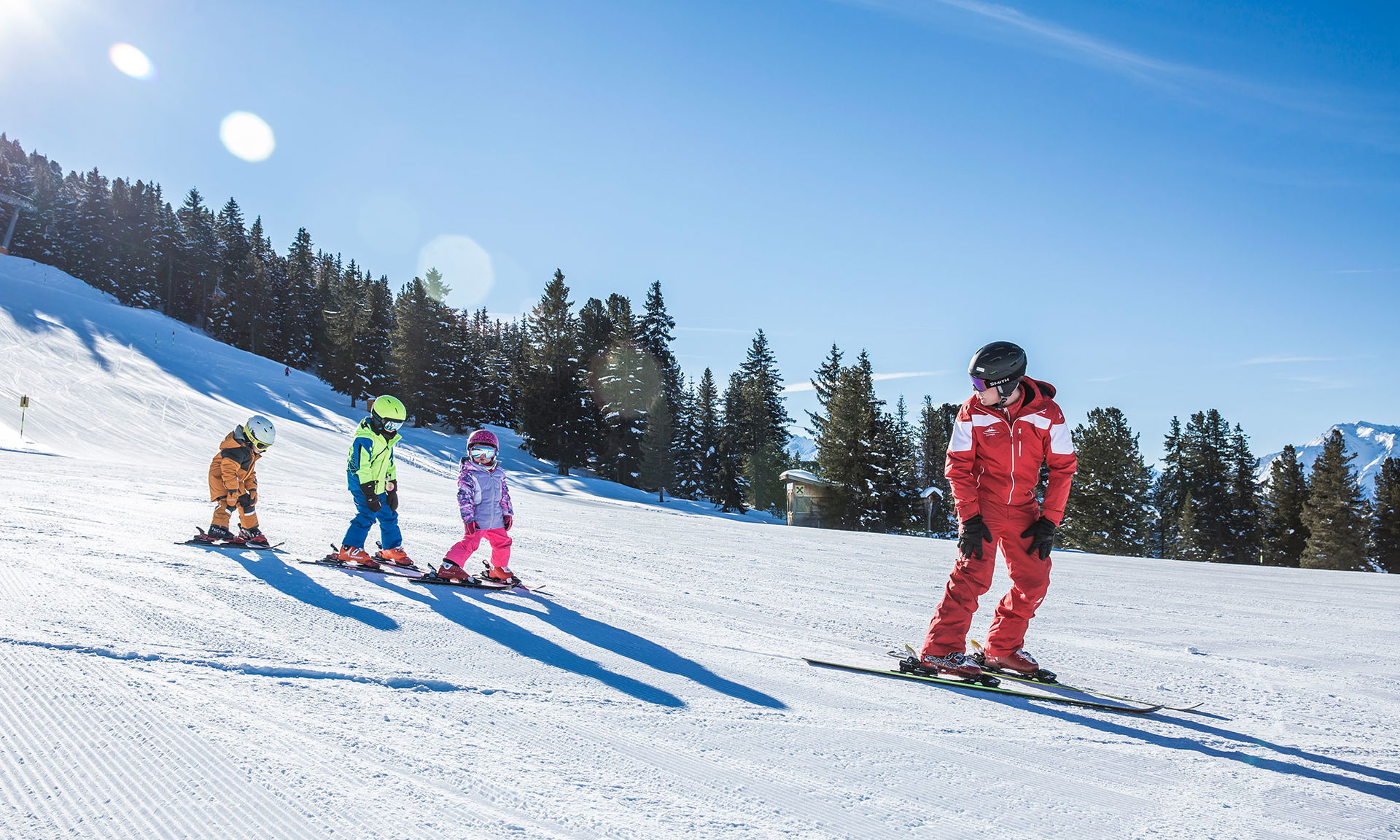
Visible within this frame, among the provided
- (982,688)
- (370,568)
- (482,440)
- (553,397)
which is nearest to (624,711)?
(982,688)

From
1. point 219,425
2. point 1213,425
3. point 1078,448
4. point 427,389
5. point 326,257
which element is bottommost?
point 219,425

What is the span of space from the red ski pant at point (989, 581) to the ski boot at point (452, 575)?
414 centimetres

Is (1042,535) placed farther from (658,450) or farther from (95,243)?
(95,243)

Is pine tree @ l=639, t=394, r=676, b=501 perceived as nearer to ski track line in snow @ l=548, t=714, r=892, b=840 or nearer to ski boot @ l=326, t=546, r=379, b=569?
ski boot @ l=326, t=546, r=379, b=569

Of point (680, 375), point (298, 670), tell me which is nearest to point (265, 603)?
point (298, 670)

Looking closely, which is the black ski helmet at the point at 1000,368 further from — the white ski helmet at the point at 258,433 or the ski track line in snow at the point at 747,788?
the white ski helmet at the point at 258,433

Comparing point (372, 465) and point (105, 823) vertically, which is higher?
point (372, 465)

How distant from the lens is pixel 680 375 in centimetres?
6075

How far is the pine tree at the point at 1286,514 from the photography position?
44.3 meters

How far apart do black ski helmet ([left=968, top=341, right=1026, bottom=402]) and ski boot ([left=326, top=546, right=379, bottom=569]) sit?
5703 millimetres

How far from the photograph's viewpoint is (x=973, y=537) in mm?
4391

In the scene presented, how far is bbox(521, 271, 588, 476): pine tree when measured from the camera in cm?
4197

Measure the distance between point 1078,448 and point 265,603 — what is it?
48.9 metres

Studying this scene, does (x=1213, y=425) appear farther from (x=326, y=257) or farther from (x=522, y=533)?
(x=326, y=257)
